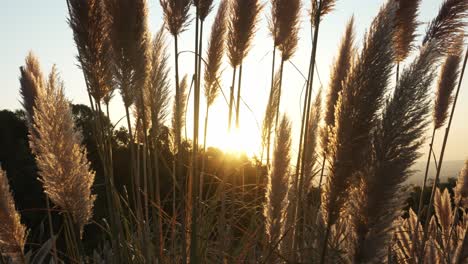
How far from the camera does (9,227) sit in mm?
2414

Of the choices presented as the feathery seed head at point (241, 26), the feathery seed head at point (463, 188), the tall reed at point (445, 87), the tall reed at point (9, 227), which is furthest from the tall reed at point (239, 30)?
the feathery seed head at point (463, 188)

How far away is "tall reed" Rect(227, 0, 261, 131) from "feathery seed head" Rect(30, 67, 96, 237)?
1.22m

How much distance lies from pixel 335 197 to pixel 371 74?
430mm

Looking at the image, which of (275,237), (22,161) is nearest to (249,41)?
(275,237)

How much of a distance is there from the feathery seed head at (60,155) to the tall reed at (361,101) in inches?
49.0

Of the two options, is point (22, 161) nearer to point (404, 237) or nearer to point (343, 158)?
point (404, 237)

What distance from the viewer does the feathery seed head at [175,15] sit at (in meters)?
2.61

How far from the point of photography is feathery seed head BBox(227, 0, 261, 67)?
10.8 feet

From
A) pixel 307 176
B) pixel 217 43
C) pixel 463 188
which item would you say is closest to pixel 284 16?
pixel 217 43

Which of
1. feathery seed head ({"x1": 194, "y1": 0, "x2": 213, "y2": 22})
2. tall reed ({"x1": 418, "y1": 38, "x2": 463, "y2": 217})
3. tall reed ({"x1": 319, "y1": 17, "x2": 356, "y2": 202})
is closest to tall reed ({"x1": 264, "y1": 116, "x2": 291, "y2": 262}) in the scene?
tall reed ({"x1": 319, "y1": 17, "x2": 356, "y2": 202})

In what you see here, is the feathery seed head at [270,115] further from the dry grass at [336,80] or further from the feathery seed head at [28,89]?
the feathery seed head at [28,89]

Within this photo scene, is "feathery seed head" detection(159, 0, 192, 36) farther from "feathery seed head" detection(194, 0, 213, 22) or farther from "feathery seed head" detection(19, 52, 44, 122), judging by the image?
"feathery seed head" detection(19, 52, 44, 122)

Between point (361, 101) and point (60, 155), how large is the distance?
4.56 ft

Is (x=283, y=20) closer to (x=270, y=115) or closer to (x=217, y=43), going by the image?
(x=217, y=43)
